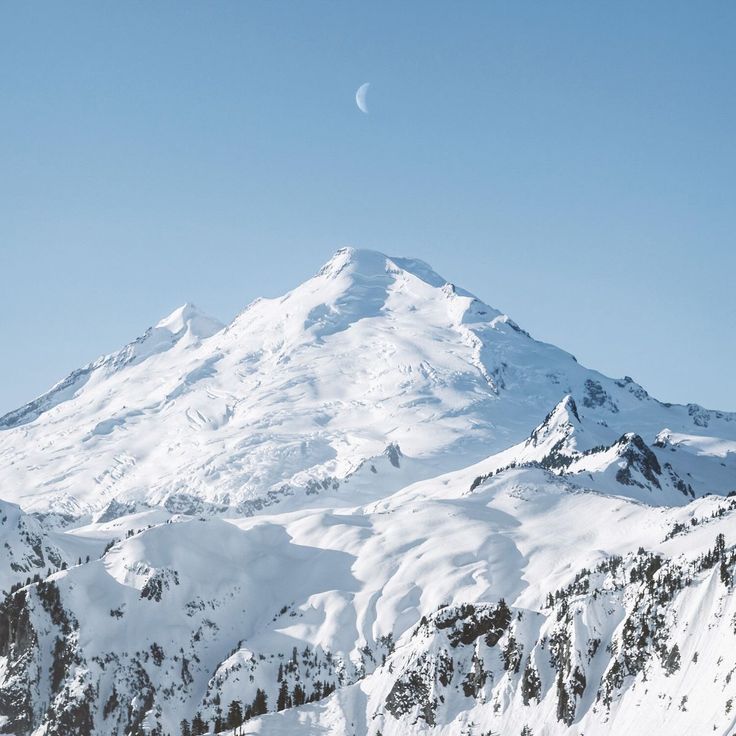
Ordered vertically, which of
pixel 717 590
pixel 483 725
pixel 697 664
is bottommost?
pixel 483 725

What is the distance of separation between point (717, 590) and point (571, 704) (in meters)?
33.4

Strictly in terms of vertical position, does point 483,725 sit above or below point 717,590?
below

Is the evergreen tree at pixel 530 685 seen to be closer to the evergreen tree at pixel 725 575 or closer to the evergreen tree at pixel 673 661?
the evergreen tree at pixel 673 661

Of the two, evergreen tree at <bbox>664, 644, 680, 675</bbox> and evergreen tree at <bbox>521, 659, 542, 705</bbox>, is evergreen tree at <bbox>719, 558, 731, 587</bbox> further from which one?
evergreen tree at <bbox>521, 659, 542, 705</bbox>

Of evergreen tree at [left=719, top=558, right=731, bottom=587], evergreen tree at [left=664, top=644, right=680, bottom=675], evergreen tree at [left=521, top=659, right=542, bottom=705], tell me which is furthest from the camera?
evergreen tree at [left=521, top=659, right=542, bottom=705]

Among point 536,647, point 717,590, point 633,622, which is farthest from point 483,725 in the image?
point 717,590

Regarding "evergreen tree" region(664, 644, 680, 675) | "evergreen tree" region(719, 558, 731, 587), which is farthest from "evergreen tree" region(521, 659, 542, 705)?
"evergreen tree" region(719, 558, 731, 587)

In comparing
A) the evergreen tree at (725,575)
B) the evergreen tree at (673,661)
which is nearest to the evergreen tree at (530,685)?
the evergreen tree at (673,661)

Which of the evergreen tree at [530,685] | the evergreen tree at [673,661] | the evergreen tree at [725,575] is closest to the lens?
the evergreen tree at [673,661]

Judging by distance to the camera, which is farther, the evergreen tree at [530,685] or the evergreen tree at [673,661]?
the evergreen tree at [530,685]

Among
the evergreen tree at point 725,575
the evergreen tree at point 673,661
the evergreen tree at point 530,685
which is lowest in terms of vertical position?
the evergreen tree at point 530,685

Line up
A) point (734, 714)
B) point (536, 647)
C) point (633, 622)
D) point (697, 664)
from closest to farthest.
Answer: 1. point (734, 714)
2. point (697, 664)
3. point (633, 622)
4. point (536, 647)

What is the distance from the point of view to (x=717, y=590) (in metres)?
175

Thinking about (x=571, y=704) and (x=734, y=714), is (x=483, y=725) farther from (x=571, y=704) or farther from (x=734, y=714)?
(x=734, y=714)
